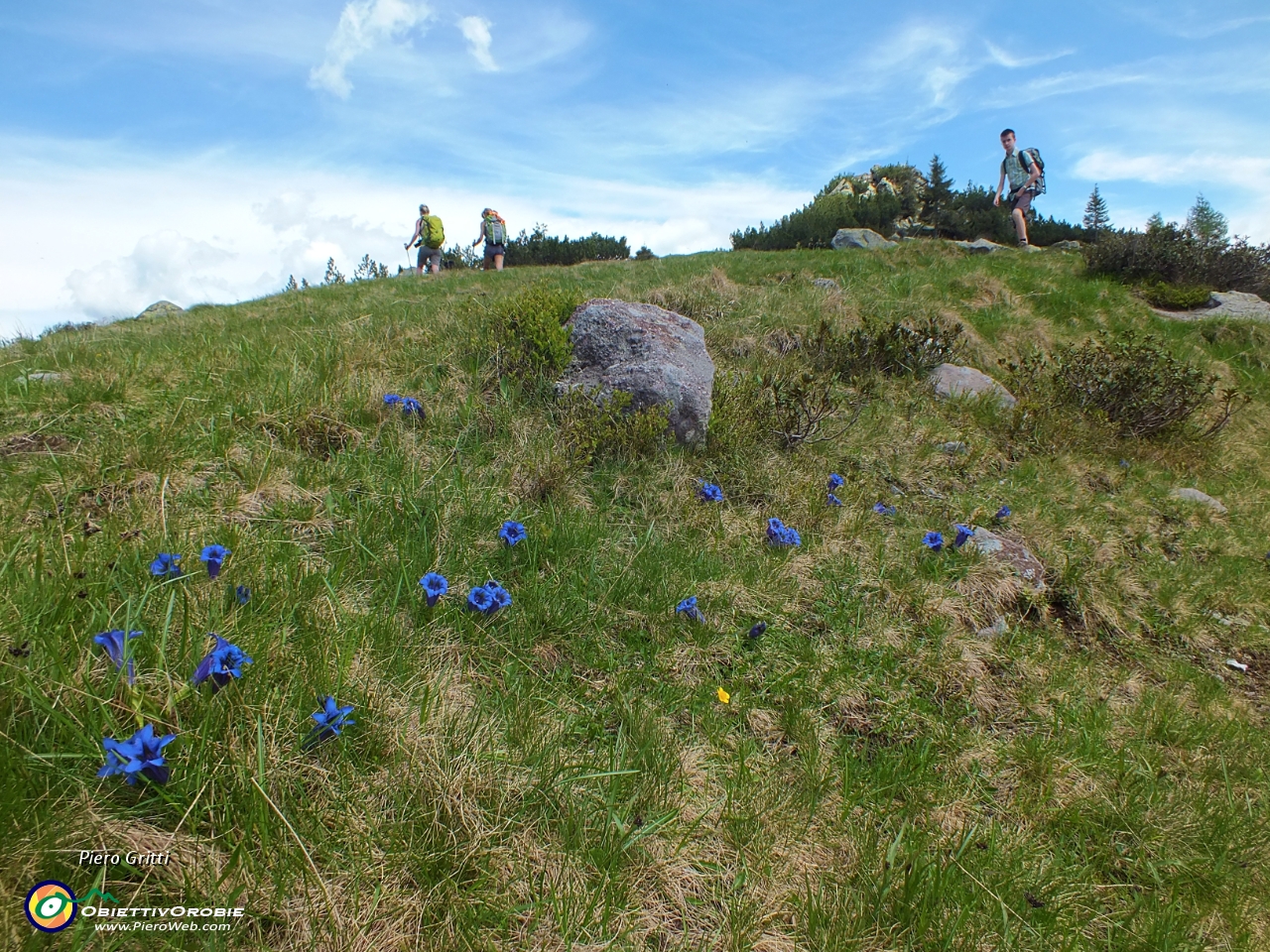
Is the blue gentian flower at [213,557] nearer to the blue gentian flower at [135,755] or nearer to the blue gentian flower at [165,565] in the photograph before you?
the blue gentian flower at [165,565]

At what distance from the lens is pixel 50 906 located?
152 cm

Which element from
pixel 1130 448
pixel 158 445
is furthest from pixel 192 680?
pixel 1130 448

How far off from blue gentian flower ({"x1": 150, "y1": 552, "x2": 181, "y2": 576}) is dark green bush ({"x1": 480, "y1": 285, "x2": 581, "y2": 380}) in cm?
301

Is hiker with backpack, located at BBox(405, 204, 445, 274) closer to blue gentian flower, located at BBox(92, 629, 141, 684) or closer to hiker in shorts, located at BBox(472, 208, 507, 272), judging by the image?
hiker in shorts, located at BBox(472, 208, 507, 272)

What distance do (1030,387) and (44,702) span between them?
25.5 feet

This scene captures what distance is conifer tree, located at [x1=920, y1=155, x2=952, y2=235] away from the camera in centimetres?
2320

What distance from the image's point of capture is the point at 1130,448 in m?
6.32

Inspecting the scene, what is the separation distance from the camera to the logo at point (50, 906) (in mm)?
1499

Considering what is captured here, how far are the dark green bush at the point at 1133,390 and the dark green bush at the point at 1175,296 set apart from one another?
→ 5322 mm

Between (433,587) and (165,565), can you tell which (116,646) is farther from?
(433,587)

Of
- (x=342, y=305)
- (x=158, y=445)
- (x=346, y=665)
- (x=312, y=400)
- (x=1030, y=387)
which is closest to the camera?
(x=346, y=665)

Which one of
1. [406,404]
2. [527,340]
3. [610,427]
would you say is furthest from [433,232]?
[610,427]

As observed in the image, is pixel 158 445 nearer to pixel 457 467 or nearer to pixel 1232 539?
pixel 457 467

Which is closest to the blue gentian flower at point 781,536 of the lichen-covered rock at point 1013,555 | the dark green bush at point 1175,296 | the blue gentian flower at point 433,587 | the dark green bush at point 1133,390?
the lichen-covered rock at point 1013,555
